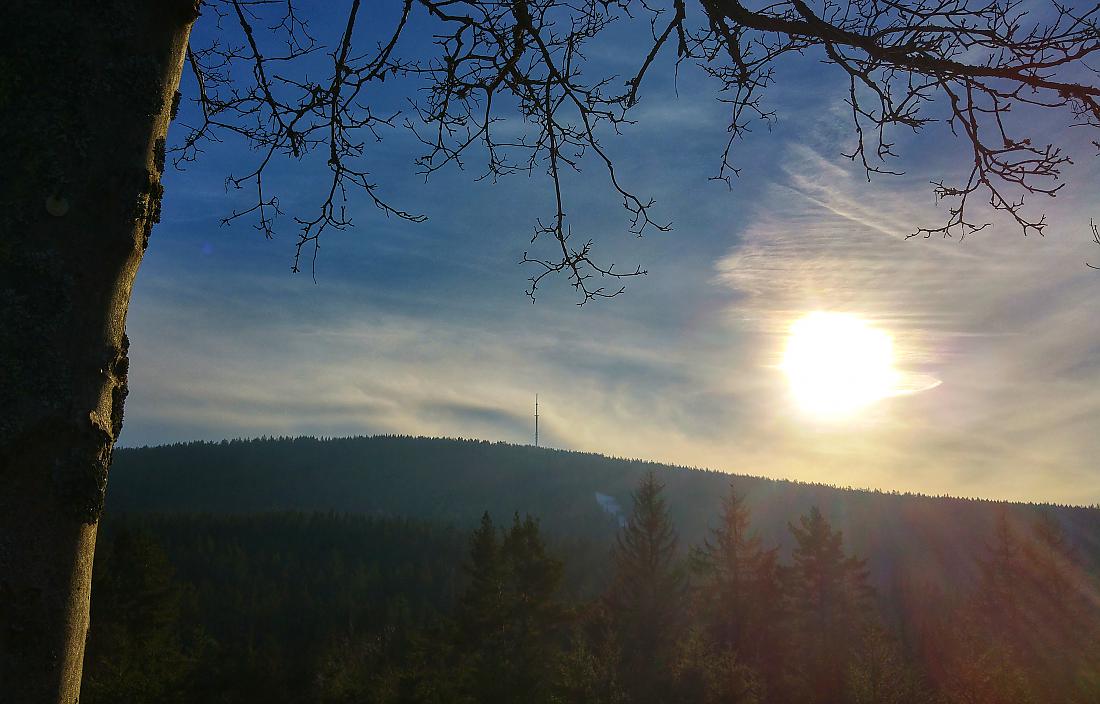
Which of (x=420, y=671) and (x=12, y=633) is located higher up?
(x=12, y=633)

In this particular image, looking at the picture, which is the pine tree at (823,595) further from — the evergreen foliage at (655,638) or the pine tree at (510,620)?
the pine tree at (510,620)

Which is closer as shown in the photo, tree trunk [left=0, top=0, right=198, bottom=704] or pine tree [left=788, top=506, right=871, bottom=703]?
tree trunk [left=0, top=0, right=198, bottom=704]

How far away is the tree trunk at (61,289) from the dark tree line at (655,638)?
1546 cm

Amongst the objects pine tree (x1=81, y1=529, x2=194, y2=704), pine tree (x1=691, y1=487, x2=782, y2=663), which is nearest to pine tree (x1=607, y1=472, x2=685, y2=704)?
pine tree (x1=691, y1=487, x2=782, y2=663)

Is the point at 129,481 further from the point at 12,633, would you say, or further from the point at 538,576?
the point at 12,633

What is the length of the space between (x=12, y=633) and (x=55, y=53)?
893 mm

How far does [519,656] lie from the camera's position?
62.3ft

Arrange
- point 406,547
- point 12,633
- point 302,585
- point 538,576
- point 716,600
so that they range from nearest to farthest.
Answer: point 12,633 < point 538,576 < point 716,600 < point 302,585 < point 406,547

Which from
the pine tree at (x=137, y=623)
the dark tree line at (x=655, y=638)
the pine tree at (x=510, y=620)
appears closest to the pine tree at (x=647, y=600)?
the dark tree line at (x=655, y=638)

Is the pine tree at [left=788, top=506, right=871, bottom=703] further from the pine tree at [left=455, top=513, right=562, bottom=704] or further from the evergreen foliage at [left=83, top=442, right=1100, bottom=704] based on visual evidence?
the pine tree at [left=455, top=513, right=562, bottom=704]

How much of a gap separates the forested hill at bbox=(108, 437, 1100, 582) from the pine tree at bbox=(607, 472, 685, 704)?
292ft

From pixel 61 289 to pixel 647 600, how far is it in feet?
80.7

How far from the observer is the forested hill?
117375mm

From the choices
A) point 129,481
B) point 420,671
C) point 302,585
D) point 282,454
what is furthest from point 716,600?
point 282,454
